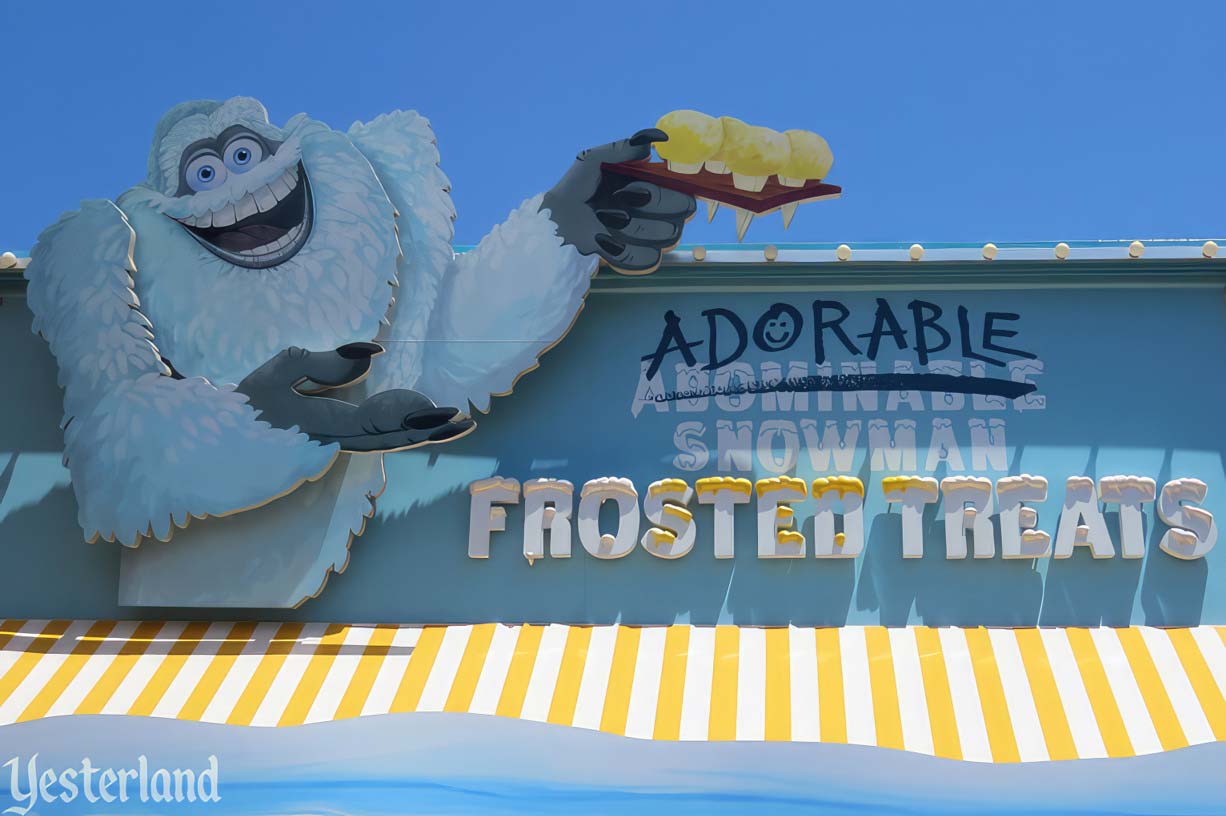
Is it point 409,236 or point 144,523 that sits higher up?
point 409,236

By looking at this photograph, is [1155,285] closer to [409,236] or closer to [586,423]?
[586,423]

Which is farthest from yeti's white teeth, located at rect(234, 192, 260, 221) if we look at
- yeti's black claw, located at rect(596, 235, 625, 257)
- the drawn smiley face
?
the drawn smiley face

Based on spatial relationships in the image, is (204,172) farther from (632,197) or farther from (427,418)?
(632,197)

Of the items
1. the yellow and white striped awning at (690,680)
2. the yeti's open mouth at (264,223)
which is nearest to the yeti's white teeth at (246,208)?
the yeti's open mouth at (264,223)

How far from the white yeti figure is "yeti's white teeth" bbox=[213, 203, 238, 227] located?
2cm

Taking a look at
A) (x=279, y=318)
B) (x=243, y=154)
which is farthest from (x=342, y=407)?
(x=243, y=154)

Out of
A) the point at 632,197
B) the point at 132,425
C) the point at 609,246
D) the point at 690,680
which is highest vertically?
the point at 632,197

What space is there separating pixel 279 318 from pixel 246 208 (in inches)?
34.9

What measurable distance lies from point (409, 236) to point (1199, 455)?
5.99 meters

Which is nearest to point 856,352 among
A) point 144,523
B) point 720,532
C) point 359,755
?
point 720,532

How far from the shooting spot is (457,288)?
29.5ft

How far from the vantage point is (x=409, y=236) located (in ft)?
29.4

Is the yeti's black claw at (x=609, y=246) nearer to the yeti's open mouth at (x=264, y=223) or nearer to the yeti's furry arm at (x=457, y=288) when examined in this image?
the yeti's furry arm at (x=457, y=288)

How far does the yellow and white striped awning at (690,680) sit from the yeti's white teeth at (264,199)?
3.08 meters
